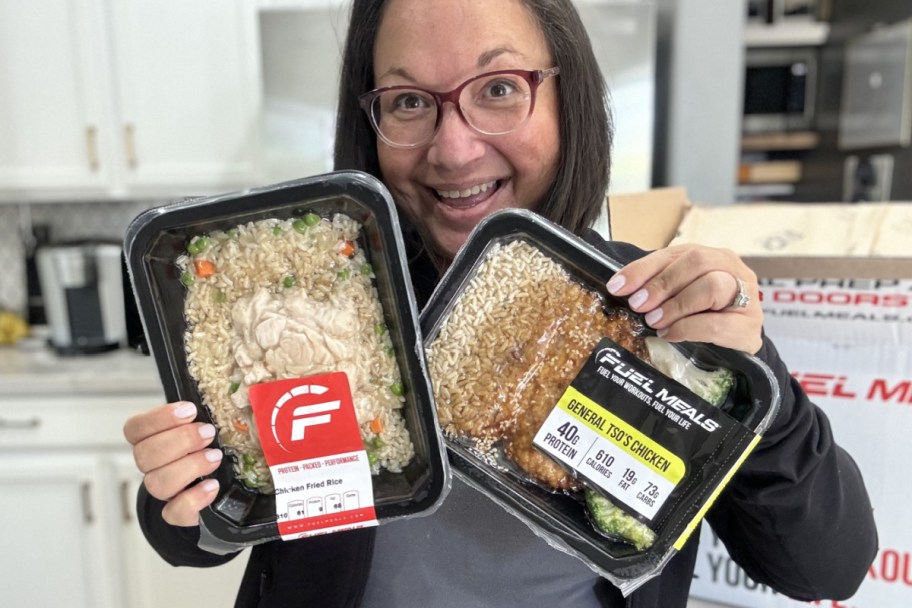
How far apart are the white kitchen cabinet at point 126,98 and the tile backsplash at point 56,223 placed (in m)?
0.26

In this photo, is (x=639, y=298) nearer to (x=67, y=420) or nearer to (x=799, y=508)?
(x=799, y=508)

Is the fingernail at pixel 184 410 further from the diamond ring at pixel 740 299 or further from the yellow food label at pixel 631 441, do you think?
the diamond ring at pixel 740 299

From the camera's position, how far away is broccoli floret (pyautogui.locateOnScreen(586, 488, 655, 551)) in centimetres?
58

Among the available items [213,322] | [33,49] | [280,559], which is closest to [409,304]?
[213,322]

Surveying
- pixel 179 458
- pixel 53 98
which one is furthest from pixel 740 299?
pixel 53 98

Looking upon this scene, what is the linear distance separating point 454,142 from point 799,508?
1.73 feet

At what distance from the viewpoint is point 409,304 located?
56 centimetres

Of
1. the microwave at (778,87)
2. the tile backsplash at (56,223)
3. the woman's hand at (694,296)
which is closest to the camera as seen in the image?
the woman's hand at (694,296)

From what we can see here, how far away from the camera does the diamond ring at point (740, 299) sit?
550mm

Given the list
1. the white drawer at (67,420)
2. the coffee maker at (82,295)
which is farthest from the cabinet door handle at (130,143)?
the white drawer at (67,420)

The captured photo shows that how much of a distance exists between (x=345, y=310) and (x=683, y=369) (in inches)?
12.9

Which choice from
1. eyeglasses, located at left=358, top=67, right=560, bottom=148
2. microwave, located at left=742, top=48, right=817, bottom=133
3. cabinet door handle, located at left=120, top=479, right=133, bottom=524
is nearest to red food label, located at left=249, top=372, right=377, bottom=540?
eyeglasses, located at left=358, top=67, right=560, bottom=148

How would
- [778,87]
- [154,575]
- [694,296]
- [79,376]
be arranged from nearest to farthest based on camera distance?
[694,296]
[79,376]
[154,575]
[778,87]

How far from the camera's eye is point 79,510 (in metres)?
1.85
